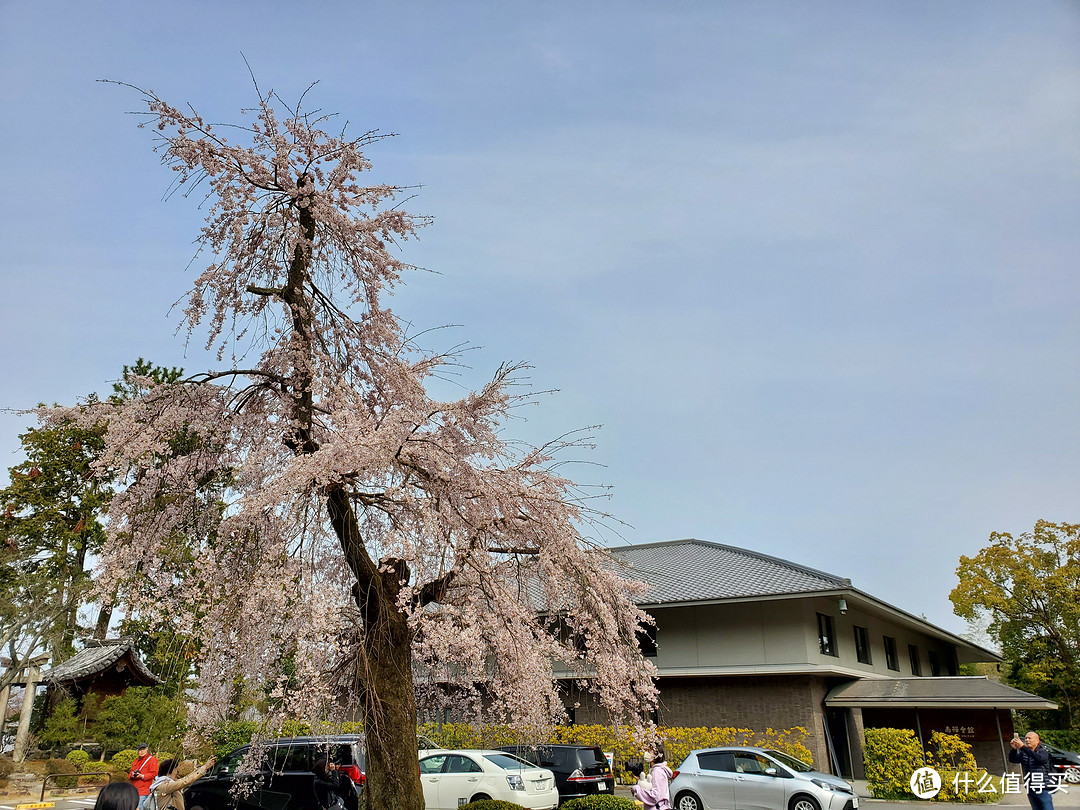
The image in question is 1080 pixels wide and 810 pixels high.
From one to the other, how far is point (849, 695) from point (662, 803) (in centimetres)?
1404

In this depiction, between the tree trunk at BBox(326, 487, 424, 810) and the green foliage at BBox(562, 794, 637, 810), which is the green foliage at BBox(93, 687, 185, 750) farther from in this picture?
the tree trunk at BBox(326, 487, 424, 810)

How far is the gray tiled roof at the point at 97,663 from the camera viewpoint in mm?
26453

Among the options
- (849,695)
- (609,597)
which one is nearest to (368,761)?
(609,597)

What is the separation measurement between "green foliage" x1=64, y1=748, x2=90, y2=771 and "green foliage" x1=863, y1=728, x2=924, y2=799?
24.1 m

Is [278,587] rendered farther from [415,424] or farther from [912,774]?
[912,774]

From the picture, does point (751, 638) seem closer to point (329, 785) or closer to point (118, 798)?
point (329, 785)

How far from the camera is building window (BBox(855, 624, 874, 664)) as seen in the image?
2482 centimetres

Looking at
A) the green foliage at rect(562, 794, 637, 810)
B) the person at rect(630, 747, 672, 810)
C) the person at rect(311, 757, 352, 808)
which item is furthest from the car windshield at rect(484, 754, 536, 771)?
the person at rect(630, 747, 672, 810)

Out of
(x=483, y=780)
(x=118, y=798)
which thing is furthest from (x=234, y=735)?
(x=118, y=798)

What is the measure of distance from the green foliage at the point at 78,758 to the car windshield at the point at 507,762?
16945 millimetres

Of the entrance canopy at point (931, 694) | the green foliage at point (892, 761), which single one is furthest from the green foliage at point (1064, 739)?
the green foliage at point (892, 761)

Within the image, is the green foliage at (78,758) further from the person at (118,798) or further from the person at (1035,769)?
the person at (1035,769)

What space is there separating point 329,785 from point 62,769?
55.8 feet

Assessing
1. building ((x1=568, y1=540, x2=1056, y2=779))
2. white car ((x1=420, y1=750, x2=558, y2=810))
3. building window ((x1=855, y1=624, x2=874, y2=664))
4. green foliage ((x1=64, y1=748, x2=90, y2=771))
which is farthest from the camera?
building window ((x1=855, y1=624, x2=874, y2=664))
